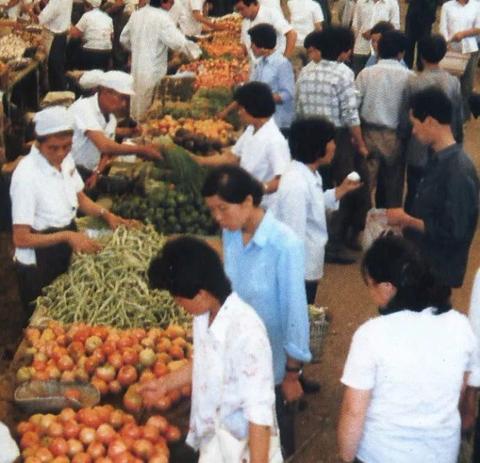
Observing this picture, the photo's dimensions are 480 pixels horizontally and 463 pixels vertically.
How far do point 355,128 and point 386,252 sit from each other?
4.01m

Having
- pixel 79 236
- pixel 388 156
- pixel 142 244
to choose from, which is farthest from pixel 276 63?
pixel 79 236

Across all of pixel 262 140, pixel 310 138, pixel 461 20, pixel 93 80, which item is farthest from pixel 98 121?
pixel 461 20

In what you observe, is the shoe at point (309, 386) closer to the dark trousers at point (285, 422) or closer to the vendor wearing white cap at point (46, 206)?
the dark trousers at point (285, 422)

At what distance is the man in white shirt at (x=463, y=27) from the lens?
10664mm

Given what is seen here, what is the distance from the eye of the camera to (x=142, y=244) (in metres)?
5.41

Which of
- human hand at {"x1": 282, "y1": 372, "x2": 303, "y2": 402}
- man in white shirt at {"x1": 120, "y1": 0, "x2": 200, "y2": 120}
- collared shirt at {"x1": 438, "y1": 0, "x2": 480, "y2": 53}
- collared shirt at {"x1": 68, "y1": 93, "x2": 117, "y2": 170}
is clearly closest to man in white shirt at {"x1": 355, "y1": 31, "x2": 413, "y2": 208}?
collared shirt at {"x1": 68, "y1": 93, "x2": 117, "y2": 170}

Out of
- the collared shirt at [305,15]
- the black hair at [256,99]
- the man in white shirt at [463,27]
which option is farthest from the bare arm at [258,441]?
the collared shirt at [305,15]

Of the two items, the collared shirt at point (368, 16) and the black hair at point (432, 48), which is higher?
the black hair at point (432, 48)

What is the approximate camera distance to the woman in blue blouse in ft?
12.5

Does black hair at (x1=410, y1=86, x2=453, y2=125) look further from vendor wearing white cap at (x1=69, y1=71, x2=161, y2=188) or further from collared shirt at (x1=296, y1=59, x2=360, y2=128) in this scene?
vendor wearing white cap at (x1=69, y1=71, x2=161, y2=188)

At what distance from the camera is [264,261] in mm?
3844

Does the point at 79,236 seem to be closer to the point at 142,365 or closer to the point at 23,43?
the point at 142,365

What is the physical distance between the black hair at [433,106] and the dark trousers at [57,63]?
7.53m

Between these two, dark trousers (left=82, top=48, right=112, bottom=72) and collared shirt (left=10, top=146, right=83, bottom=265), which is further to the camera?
dark trousers (left=82, top=48, right=112, bottom=72)
